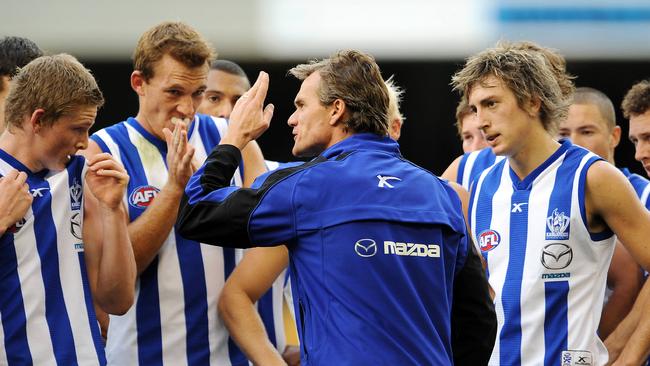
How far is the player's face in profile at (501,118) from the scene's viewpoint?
187 inches

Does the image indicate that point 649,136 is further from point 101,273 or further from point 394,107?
point 101,273

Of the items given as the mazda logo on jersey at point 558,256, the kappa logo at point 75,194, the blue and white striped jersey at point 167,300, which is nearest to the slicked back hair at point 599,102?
the mazda logo on jersey at point 558,256

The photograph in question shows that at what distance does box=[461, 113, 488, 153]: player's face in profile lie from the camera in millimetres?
6141

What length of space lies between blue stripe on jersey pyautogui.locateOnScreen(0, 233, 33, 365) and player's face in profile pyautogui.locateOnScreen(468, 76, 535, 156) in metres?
2.11

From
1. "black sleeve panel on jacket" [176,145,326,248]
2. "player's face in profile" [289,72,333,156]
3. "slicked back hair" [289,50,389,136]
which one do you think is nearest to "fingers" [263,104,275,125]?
"player's face in profile" [289,72,333,156]

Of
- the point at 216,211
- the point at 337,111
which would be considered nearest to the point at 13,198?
the point at 216,211

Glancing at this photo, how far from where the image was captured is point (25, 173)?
406cm

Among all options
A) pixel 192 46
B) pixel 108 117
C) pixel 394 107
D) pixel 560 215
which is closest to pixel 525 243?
pixel 560 215

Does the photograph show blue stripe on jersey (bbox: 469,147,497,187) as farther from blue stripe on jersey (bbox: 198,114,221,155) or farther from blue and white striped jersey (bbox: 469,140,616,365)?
blue stripe on jersey (bbox: 198,114,221,155)

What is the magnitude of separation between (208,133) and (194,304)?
839 millimetres

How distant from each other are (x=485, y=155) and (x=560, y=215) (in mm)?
954

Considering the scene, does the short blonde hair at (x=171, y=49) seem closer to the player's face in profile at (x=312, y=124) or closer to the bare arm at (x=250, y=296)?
the bare arm at (x=250, y=296)

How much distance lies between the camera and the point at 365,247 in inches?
143

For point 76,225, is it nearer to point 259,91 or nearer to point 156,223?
point 156,223
